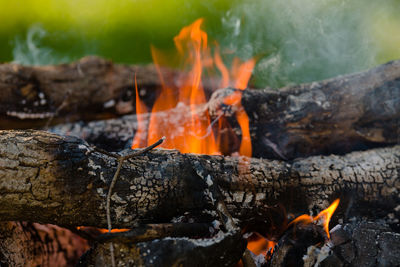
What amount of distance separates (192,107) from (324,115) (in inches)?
46.2

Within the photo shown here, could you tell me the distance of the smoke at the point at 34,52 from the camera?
4.38m

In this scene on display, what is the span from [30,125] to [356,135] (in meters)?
2.97

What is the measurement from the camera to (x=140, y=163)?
185 cm

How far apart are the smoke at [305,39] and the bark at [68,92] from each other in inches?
57.2

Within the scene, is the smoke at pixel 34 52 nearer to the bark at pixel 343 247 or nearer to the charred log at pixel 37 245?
the charred log at pixel 37 245

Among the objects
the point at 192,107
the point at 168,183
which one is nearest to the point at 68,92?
the point at 192,107

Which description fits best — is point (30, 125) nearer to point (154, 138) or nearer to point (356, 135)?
point (154, 138)

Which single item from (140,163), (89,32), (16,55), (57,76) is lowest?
(140,163)

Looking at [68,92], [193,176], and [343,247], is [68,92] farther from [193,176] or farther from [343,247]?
[343,247]

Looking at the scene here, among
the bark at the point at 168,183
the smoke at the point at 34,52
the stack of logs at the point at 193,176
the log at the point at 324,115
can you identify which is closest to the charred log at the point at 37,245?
the stack of logs at the point at 193,176

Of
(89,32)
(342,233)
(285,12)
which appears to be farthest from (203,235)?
(89,32)

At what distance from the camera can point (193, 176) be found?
1897 mm

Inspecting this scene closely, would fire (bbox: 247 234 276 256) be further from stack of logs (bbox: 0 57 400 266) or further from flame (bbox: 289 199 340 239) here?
flame (bbox: 289 199 340 239)

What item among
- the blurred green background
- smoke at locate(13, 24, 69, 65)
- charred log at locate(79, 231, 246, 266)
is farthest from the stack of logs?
smoke at locate(13, 24, 69, 65)
